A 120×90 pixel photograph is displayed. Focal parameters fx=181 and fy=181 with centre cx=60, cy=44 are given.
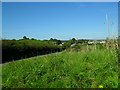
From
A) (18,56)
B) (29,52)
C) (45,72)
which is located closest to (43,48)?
(29,52)

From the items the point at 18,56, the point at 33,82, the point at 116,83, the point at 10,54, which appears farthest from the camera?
the point at 18,56

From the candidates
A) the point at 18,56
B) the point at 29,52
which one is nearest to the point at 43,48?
the point at 29,52

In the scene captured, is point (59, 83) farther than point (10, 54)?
No

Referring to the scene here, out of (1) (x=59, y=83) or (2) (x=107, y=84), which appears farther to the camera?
(1) (x=59, y=83)

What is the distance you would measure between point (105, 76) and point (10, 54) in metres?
15.0

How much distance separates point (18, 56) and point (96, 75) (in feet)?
53.7

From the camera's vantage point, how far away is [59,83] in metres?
4.11

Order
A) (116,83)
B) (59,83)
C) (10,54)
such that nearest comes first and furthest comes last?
(116,83) → (59,83) → (10,54)

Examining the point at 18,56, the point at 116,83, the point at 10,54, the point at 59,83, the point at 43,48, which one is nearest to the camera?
the point at 116,83

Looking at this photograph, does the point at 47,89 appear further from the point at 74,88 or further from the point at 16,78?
the point at 16,78

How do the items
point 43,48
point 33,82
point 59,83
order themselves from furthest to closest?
point 43,48 → point 33,82 → point 59,83

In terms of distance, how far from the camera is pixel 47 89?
3.94m

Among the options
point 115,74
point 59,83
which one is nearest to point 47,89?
point 59,83

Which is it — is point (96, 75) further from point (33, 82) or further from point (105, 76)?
point (33, 82)
